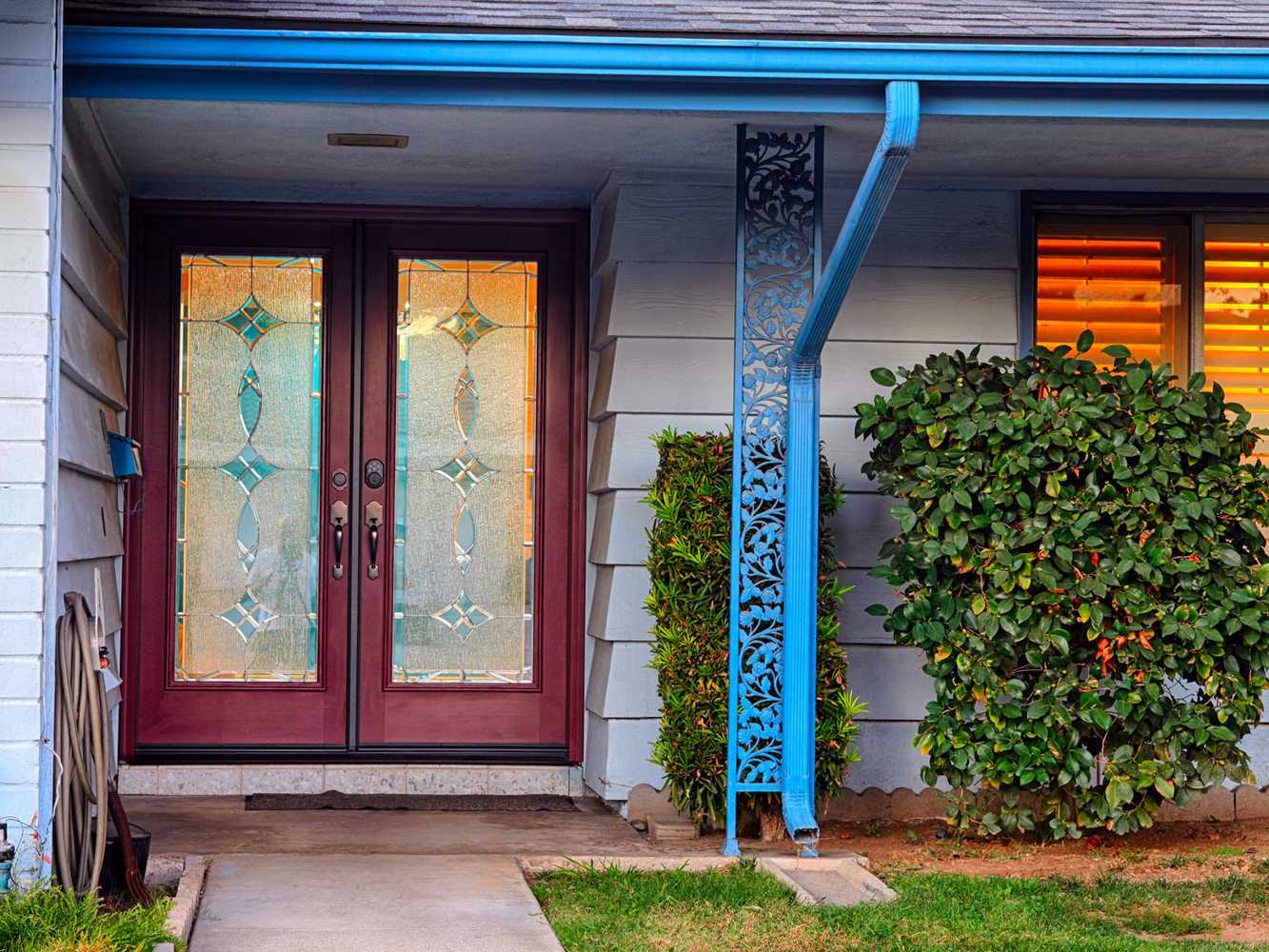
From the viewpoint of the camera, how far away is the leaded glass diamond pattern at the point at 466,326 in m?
5.70

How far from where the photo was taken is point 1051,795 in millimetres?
4723

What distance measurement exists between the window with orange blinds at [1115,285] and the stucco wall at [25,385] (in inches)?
142

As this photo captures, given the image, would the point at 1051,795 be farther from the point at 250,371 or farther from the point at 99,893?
the point at 250,371

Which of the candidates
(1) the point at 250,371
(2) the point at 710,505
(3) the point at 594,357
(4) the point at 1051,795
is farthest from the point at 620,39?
(4) the point at 1051,795

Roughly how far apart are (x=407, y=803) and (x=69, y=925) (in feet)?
7.45

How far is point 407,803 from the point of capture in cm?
540

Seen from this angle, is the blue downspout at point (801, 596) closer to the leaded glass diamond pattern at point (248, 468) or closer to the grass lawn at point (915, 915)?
the grass lawn at point (915, 915)

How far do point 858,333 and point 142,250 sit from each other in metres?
2.75

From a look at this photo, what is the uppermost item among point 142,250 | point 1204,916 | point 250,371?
point 142,250

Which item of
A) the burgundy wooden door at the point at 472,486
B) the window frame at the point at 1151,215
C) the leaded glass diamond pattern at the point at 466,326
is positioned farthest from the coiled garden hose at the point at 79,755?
the window frame at the point at 1151,215

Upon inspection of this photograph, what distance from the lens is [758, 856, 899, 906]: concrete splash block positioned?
404 cm

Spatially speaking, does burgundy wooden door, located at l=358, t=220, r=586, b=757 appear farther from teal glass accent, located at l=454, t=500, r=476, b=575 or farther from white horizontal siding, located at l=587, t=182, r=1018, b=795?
white horizontal siding, located at l=587, t=182, r=1018, b=795

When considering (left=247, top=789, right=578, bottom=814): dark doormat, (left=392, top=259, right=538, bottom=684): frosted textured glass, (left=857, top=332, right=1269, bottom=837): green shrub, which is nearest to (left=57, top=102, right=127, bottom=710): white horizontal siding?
(left=247, top=789, right=578, bottom=814): dark doormat

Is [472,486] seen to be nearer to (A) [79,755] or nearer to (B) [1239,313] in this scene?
(A) [79,755]
